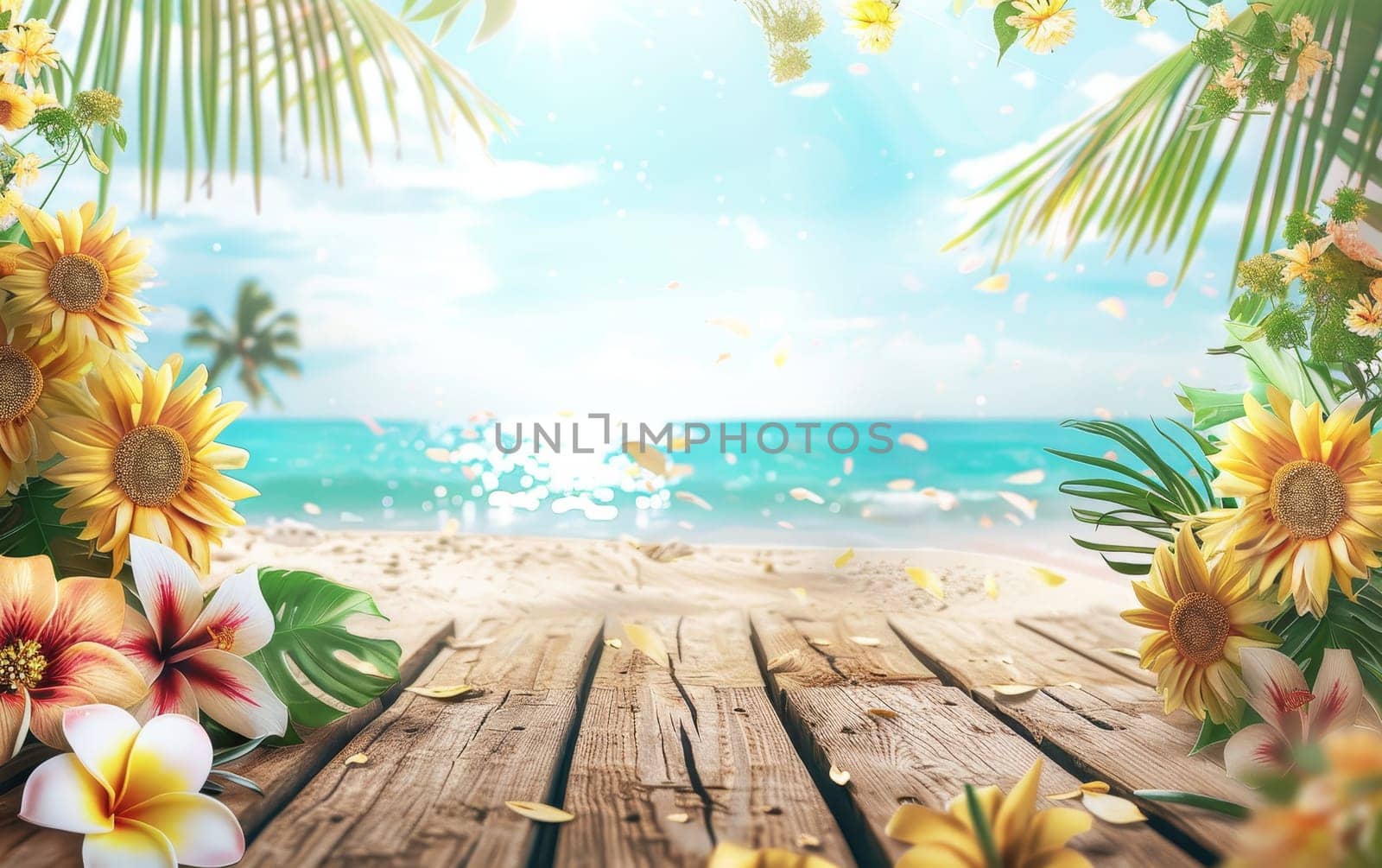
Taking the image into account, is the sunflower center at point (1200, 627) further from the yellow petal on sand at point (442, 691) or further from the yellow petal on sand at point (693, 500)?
the yellow petal on sand at point (693, 500)

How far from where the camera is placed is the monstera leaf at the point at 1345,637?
2.16 ft

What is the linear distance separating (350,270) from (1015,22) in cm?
890

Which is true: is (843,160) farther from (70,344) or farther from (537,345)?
(70,344)

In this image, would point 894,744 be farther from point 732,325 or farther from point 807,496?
point 732,325

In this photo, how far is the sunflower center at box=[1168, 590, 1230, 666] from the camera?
0.69m

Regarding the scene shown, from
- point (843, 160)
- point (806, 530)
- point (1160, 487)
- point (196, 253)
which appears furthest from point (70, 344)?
point (196, 253)

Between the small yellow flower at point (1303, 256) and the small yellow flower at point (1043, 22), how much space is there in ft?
0.82

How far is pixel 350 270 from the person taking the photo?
870 centimetres

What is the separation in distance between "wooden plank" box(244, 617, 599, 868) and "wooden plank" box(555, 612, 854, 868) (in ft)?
0.10

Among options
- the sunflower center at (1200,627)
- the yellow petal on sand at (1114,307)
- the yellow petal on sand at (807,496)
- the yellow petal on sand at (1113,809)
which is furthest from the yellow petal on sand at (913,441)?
the yellow petal on sand at (1113,809)

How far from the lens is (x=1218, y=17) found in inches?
27.9

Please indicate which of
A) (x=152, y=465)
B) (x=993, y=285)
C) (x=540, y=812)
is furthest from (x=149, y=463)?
(x=993, y=285)

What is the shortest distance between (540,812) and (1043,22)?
739 millimetres

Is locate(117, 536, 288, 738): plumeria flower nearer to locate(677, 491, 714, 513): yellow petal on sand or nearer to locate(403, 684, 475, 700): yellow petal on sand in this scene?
locate(403, 684, 475, 700): yellow petal on sand
